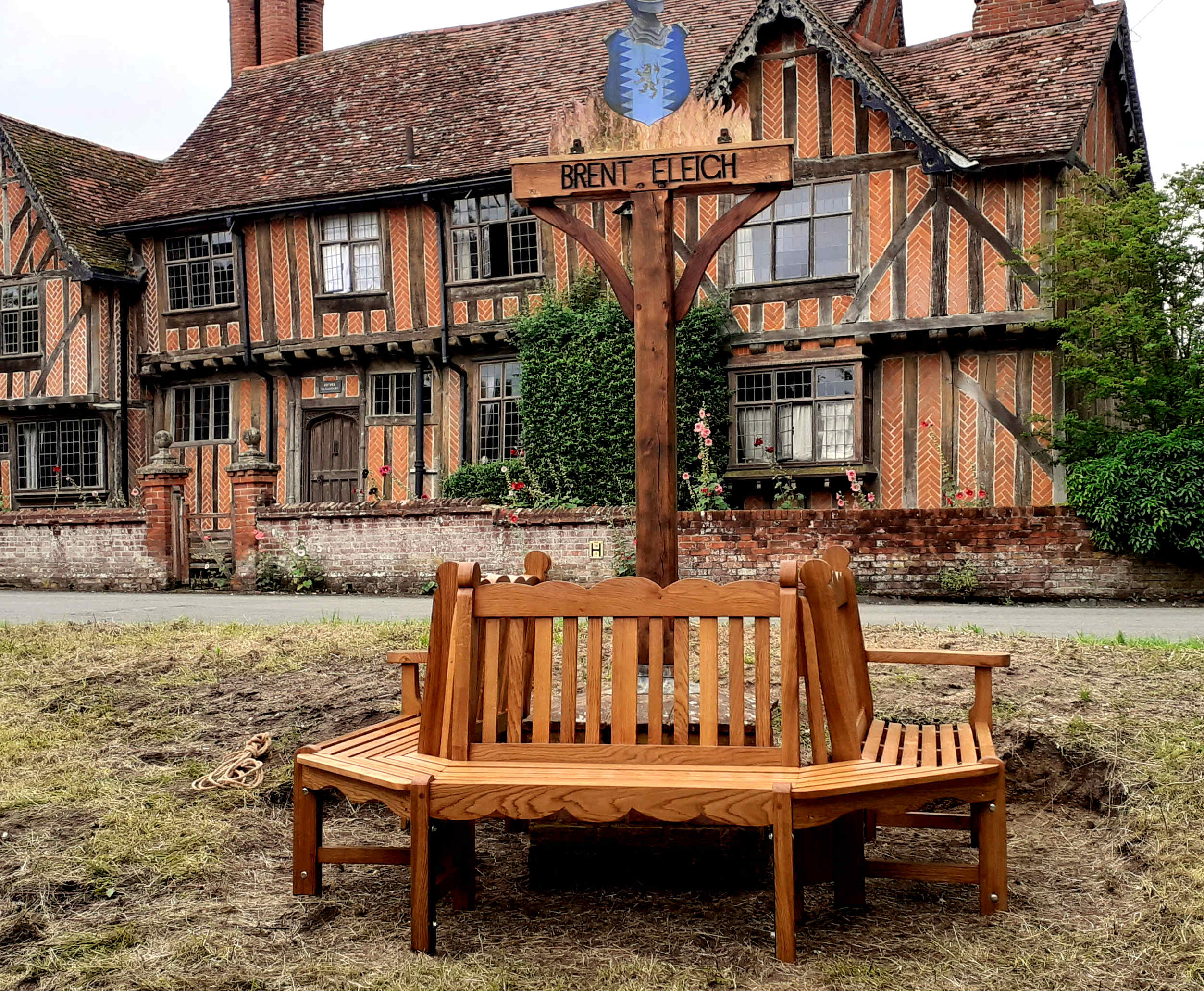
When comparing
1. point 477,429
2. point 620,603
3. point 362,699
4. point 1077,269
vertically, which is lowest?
point 362,699

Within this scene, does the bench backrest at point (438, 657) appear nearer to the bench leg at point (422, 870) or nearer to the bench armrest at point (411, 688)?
the bench leg at point (422, 870)

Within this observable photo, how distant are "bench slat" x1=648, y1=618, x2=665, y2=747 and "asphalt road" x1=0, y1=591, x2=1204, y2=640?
19.7 feet

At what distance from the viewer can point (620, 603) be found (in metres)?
3.72

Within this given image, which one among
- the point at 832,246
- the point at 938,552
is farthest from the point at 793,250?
the point at 938,552

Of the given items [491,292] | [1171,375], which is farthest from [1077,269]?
[491,292]

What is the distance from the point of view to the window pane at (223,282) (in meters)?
21.9

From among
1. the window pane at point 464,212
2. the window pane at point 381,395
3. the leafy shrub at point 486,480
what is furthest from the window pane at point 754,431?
the window pane at point 381,395

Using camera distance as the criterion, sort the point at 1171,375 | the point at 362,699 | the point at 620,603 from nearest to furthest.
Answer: the point at 620,603
the point at 362,699
the point at 1171,375

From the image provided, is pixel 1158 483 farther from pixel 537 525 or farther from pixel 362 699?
pixel 362 699

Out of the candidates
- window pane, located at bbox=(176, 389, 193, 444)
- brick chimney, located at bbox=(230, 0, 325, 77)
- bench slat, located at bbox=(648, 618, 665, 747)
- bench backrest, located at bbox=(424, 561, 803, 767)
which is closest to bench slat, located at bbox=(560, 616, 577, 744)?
bench backrest, located at bbox=(424, 561, 803, 767)

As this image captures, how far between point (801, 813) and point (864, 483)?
14518 millimetres

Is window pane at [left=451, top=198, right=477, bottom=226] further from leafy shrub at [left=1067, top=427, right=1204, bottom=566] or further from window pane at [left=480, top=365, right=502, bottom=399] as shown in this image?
leafy shrub at [left=1067, top=427, right=1204, bottom=566]

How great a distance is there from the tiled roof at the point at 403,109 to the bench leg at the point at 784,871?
55.1 ft

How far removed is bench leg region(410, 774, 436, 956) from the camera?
358cm
